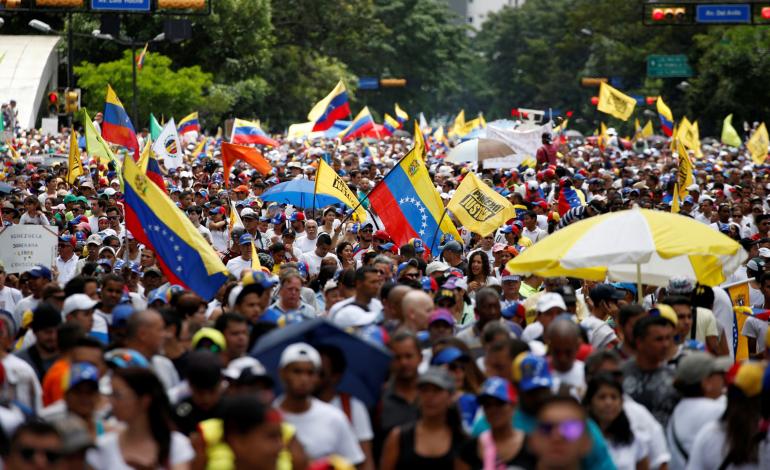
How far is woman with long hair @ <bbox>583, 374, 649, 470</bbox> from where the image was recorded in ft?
23.9

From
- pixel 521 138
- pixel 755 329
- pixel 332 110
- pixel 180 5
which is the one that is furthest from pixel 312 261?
pixel 332 110

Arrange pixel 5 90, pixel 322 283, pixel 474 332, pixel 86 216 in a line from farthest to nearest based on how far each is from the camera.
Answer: pixel 5 90 → pixel 86 216 → pixel 322 283 → pixel 474 332

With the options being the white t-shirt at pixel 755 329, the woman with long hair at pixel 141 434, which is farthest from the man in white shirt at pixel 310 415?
the white t-shirt at pixel 755 329

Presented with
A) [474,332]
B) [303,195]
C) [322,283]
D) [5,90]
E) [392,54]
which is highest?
[474,332]

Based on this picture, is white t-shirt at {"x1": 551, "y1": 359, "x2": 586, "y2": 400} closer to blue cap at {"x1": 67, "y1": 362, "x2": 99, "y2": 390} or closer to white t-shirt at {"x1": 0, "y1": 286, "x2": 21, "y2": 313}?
blue cap at {"x1": 67, "y1": 362, "x2": 99, "y2": 390}

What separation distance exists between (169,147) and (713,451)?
69.9 ft

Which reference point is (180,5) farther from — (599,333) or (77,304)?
(599,333)

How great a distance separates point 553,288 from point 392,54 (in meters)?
90.7

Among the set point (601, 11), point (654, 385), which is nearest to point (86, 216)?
point (654, 385)

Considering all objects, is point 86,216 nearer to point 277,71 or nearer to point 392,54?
point 277,71

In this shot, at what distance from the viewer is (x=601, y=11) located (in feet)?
→ 306

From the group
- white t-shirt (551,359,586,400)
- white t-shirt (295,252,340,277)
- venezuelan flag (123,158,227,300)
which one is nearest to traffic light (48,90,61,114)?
white t-shirt (295,252,340,277)

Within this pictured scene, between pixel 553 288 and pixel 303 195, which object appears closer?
pixel 553 288

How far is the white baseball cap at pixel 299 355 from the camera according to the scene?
6.89m
